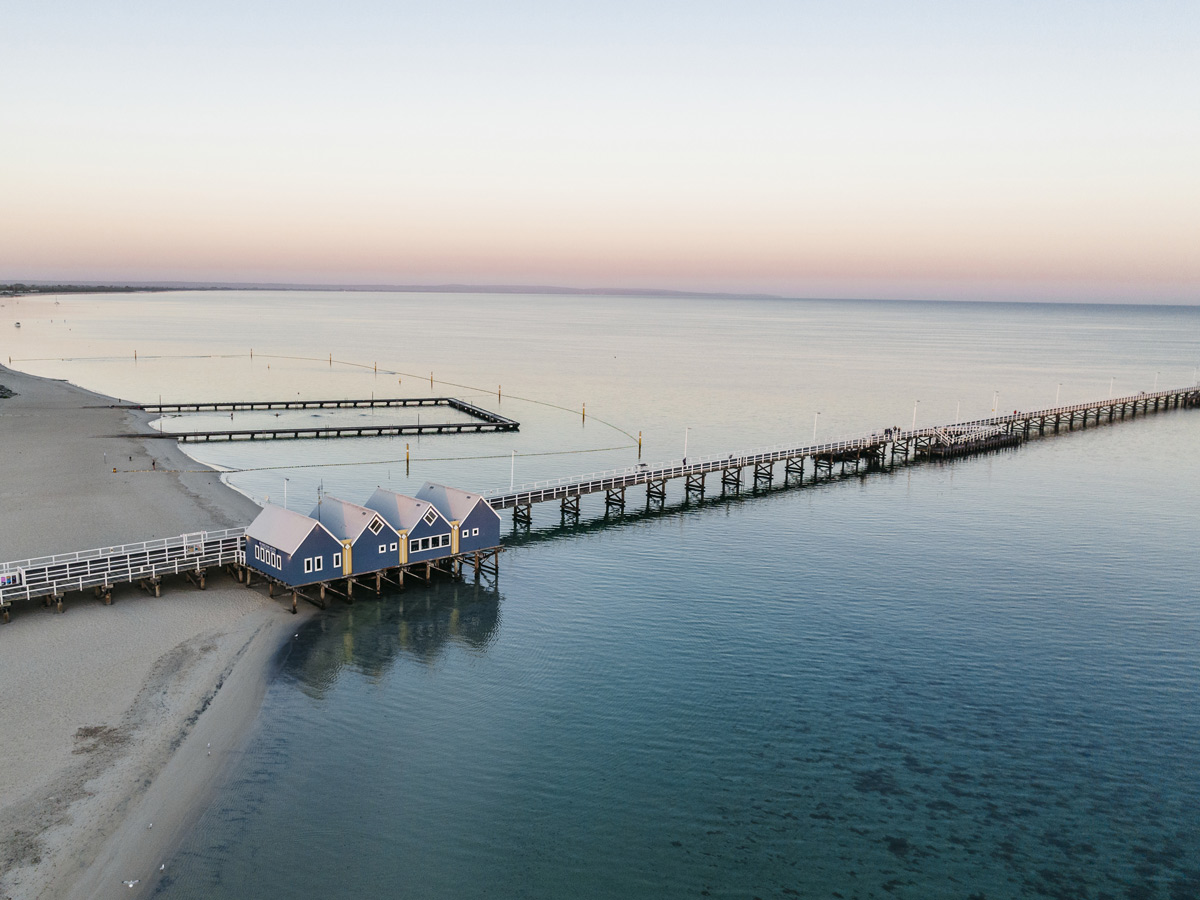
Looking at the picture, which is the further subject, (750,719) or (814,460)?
(814,460)

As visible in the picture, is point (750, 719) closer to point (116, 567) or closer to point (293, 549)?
point (293, 549)

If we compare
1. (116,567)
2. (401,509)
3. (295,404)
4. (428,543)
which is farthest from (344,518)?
(295,404)

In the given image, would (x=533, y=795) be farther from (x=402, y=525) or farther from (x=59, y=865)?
(x=402, y=525)

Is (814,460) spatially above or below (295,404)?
above

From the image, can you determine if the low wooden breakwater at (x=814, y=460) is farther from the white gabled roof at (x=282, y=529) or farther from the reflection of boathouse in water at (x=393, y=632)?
the white gabled roof at (x=282, y=529)

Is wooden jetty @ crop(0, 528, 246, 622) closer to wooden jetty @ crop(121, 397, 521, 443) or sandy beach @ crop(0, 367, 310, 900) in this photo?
sandy beach @ crop(0, 367, 310, 900)

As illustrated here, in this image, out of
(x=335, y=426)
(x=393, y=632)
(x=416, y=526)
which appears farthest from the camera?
(x=335, y=426)

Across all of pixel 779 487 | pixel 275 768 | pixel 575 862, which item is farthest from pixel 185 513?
pixel 779 487

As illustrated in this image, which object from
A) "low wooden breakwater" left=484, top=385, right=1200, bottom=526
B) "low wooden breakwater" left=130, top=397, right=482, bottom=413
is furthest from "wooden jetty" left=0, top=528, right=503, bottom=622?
"low wooden breakwater" left=130, top=397, right=482, bottom=413
